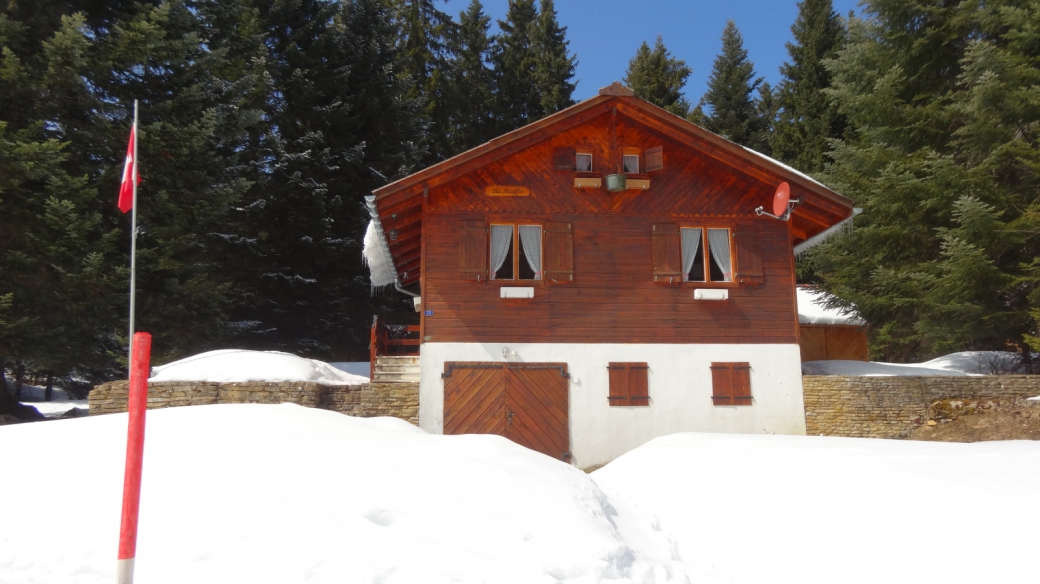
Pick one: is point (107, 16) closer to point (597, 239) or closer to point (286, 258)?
point (286, 258)

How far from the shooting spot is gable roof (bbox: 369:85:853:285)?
1402cm

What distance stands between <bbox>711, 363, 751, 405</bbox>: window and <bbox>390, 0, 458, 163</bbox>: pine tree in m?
23.3

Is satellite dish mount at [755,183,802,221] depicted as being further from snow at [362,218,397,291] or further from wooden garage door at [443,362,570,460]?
snow at [362,218,397,291]

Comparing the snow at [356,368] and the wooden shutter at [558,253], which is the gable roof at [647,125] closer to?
the wooden shutter at [558,253]

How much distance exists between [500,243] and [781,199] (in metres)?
5.60

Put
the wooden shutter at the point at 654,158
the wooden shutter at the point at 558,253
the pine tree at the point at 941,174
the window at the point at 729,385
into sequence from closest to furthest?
the window at the point at 729,385, the wooden shutter at the point at 558,253, the wooden shutter at the point at 654,158, the pine tree at the point at 941,174

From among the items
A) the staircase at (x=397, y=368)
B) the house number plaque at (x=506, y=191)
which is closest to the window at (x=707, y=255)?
the house number plaque at (x=506, y=191)

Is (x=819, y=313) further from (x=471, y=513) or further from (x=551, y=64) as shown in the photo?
(x=551, y=64)

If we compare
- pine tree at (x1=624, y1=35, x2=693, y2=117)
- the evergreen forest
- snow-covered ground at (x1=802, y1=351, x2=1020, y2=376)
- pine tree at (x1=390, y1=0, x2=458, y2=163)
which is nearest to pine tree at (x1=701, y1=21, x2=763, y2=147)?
pine tree at (x1=624, y1=35, x2=693, y2=117)

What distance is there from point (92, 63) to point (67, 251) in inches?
191

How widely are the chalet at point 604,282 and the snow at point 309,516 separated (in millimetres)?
4916

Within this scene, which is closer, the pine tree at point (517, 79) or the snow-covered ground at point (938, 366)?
the snow-covered ground at point (938, 366)

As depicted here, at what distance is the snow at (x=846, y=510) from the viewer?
6496 mm

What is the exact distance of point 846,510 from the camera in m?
7.71
